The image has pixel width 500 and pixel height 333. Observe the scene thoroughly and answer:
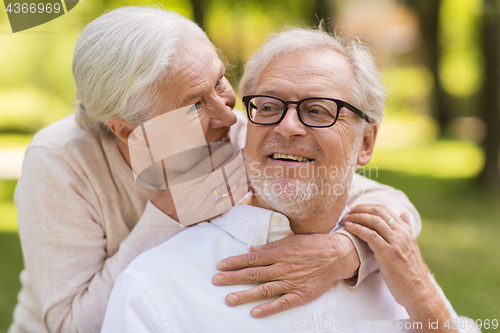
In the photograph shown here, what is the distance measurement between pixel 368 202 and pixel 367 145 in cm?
33

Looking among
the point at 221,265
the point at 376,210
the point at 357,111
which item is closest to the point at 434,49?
the point at 357,111

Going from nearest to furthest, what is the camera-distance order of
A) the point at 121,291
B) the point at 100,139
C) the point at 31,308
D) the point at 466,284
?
1. the point at 121,291
2. the point at 100,139
3. the point at 31,308
4. the point at 466,284

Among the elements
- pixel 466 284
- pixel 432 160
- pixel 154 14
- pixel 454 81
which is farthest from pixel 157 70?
pixel 454 81

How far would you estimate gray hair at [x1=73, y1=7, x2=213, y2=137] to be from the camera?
6.52 ft

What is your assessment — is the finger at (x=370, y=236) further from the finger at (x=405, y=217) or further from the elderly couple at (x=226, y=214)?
the finger at (x=405, y=217)

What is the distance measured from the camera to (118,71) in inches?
79.3

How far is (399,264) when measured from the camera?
6.70 ft

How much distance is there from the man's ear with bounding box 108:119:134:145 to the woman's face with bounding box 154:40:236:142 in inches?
9.0

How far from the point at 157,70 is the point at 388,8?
2001cm

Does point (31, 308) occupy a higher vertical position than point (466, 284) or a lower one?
higher

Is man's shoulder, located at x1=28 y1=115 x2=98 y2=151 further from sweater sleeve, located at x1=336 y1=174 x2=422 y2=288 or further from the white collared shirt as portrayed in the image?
sweater sleeve, located at x1=336 y1=174 x2=422 y2=288

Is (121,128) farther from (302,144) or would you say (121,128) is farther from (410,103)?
(410,103)

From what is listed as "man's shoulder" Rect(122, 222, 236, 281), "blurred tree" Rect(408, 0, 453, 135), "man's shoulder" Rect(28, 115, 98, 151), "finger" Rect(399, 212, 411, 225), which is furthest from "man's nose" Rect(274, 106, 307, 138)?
"blurred tree" Rect(408, 0, 453, 135)

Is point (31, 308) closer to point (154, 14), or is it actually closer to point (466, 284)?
point (154, 14)
